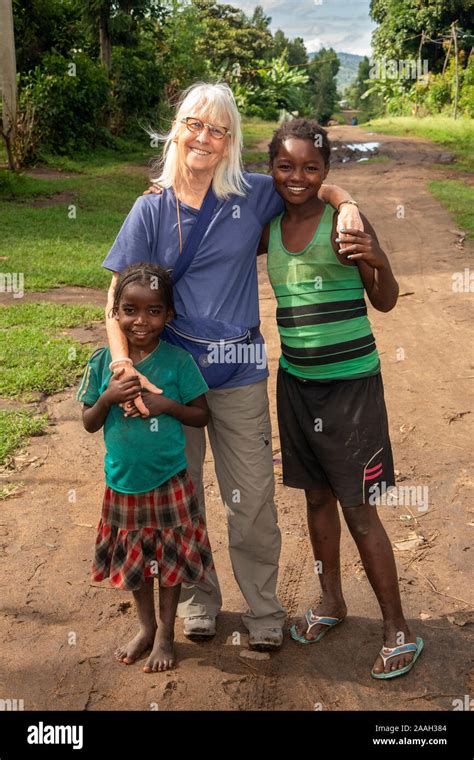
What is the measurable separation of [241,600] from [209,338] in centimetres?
124

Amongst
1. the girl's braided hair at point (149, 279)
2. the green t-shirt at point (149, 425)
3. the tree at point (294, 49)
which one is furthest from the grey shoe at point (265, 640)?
the tree at point (294, 49)

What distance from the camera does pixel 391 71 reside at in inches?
1281

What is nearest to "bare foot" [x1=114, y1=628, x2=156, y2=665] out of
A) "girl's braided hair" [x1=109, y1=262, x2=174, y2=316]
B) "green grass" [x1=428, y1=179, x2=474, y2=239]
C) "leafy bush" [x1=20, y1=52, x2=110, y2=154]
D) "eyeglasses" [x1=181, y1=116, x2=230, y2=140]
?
"girl's braided hair" [x1=109, y1=262, x2=174, y2=316]

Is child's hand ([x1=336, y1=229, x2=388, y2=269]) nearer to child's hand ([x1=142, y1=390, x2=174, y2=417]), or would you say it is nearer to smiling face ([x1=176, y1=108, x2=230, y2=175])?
smiling face ([x1=176, y1=108, x2=230, y2=175])

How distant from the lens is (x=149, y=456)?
286 centimetres

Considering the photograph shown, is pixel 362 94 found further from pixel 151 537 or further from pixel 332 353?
pixel 151 537

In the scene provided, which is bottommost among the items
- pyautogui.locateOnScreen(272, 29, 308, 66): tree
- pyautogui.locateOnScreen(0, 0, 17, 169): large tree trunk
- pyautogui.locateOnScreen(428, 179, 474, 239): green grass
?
pyautogui.locateOnScreen(428, 179, 474, 239): green grass

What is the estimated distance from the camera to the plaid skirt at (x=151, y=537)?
292cm

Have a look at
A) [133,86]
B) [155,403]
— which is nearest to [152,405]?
[155,403]

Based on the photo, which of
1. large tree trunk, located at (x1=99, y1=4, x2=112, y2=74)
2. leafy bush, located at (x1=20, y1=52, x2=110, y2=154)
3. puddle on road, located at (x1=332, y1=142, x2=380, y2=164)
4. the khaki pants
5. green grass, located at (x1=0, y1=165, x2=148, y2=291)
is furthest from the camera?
large tree trunk, located at (x1=99, y1=4, x2=112, y2=74)

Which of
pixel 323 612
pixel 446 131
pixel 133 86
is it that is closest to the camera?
pixel 323 612

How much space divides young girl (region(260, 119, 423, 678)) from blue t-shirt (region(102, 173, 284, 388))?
0.10 m

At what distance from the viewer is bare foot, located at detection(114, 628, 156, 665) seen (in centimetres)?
305

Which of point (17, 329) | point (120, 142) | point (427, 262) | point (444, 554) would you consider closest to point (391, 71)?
point (120, 142)
